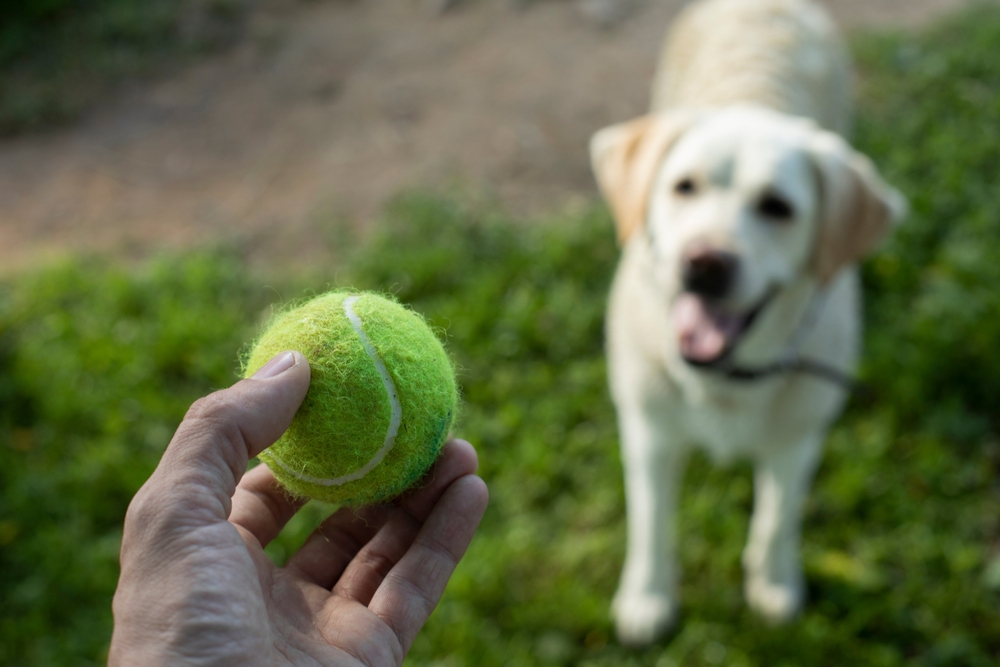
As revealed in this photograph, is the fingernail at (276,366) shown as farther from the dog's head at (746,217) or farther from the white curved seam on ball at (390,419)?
the dog's head at (746,217)

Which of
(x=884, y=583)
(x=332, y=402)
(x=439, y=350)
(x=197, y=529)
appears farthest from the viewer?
(x=884, y=583)

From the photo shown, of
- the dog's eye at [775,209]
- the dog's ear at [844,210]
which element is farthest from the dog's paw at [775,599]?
the dog's eye at [775,209]

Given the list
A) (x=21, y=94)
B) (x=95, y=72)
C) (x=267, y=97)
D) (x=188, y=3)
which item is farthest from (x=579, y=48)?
(x=21, y=94)

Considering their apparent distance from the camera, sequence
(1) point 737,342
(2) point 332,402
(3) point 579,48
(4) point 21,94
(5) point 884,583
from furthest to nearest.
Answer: (3) point 579,48
(4) point 21,94
(5) point 884,583
(1) point 737,342
(2) point 332,402

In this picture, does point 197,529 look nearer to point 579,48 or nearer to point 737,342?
point 737,342

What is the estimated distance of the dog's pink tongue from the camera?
219cm

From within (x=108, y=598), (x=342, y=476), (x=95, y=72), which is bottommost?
(x=108, y=598)

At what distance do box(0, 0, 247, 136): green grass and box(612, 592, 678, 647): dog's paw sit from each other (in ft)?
14.8

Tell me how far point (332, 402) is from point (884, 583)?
88.2 inches

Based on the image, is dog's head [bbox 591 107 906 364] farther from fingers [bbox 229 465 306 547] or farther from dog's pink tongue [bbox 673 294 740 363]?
fingers [bbox 229 465 306 547]

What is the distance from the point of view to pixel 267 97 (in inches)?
199

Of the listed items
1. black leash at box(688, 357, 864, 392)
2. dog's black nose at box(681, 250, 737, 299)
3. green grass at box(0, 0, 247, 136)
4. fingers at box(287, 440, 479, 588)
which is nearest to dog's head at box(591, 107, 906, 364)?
dog's black nose at box(681, 250, 737, 299)

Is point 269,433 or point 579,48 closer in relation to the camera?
point 269,433

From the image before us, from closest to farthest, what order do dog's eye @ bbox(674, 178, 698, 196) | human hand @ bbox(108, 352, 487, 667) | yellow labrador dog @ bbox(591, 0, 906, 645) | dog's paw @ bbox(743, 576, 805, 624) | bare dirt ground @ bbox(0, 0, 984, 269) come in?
Result: human hand @ bbox(108, 352, 487, 667) < yellow labrador dog @ bbox(591, 0, 906, 645) < dog's eye @ bbox(674, 178, 698, 196) < dog's paw @ bbox(743, 576, 805, 624) < bare dirt ground @ bbox(0, 0, 984, 269)
